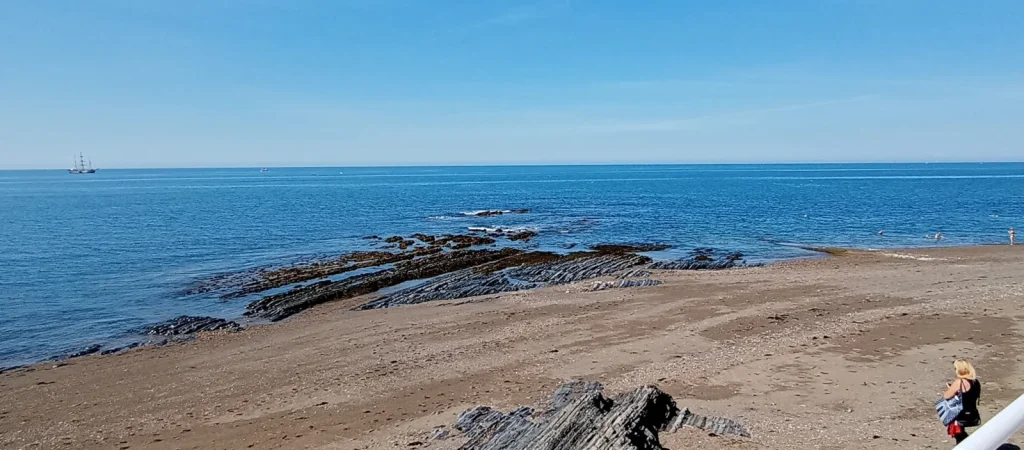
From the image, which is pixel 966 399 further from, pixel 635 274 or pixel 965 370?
pixel 635 274

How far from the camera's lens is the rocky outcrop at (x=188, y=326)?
25219mm

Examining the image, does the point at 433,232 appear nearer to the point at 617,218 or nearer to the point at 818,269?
the point at 617,218

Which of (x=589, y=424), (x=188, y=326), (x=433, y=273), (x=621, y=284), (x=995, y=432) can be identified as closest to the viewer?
(x=995, y=432)

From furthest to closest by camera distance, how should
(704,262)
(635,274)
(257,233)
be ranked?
(257,233) < (704,262) < (635,274)

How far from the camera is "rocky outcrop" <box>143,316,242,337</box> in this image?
2522 centimetres

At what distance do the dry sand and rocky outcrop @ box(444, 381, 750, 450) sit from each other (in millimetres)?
632

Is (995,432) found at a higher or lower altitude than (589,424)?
higher

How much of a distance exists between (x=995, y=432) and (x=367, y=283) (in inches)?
1299

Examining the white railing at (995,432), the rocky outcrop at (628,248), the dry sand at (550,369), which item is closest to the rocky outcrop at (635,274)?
the dry sand at (550,369)

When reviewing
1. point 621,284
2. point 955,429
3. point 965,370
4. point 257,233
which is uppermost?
point 965,370

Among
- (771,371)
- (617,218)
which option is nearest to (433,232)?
(617,218)

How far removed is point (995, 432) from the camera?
2480mm

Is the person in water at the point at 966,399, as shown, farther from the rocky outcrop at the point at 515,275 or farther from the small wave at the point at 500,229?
the small wave at the point at 500,229

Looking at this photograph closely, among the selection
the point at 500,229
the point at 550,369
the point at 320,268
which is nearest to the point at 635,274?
the point at 550,369
